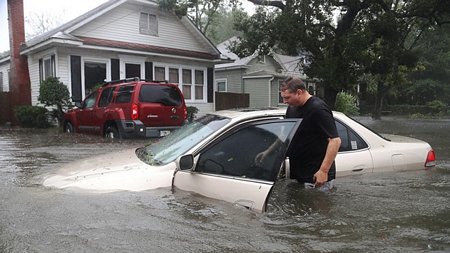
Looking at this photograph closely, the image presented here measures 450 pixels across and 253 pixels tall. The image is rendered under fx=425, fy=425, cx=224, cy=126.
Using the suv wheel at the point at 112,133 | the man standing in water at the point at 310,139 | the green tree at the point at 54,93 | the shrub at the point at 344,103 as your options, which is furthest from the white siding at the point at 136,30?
the man standing in water at the point at 310,139

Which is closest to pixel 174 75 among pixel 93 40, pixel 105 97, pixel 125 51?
pixel 125 51

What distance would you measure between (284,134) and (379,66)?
15124 mm

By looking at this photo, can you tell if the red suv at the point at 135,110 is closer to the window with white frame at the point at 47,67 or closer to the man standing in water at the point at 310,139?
the window with white frame at the point at 47,67

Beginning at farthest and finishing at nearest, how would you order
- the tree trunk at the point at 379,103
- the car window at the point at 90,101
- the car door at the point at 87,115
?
1. the tree trunk at the point at 379,103
2. the car window at the point at 90,101
3. the car door at the point at 87,115

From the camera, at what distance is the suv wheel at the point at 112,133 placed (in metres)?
11.7

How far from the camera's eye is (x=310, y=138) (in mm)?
4191

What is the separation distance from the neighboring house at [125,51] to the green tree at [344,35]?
A: 436 centimetres

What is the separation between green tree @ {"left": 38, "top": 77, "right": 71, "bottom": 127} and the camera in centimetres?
1584

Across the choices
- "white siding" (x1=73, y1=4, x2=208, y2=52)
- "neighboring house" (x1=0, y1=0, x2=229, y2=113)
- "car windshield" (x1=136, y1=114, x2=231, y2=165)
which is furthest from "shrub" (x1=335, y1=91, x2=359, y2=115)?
"car windshield" (x1=136, y1=114, x2=231, y2=165)

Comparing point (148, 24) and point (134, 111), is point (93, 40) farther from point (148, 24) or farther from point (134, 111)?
point (134, 111)

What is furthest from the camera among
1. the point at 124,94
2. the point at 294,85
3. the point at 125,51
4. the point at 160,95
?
the point at 125,51

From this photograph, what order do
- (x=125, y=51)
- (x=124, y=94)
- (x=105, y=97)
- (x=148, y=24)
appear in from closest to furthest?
(x=124, y=94), (x=105, y=97), (x=125, y=51), (x=148, y=24)

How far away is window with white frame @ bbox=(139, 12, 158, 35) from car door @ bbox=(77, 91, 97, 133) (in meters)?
7.40

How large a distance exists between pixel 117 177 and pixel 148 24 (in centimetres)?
1687
